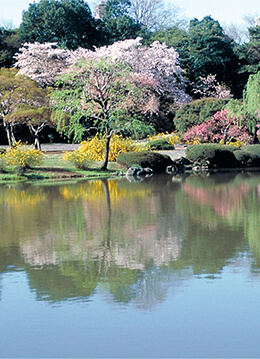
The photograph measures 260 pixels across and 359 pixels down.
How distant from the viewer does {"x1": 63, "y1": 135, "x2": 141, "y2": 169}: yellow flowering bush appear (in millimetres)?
24156

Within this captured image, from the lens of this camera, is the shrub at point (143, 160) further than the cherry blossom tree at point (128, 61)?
No

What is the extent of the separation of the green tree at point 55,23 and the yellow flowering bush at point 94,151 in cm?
1681

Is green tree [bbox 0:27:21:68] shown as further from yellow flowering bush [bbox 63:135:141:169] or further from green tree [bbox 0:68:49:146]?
yellow flowering bush [bbox 63:135:141:169]

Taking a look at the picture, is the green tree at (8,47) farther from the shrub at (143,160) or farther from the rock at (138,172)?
the rock at (138,172)

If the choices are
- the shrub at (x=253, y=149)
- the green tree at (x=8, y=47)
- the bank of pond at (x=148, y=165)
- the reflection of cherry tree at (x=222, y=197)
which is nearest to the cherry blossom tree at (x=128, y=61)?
the green tree at (x=8, y=47)

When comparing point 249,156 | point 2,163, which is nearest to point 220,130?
point 249,156

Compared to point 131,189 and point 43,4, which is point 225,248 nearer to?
point 131,189

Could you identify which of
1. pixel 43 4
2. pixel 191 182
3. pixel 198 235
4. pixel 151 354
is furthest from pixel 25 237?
pixel 43 4

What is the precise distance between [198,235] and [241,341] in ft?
15.7

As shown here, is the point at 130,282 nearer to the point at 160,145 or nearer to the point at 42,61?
the point at 160,145

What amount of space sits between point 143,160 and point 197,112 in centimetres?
1052

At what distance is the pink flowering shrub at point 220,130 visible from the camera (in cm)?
3303

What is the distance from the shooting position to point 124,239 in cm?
893

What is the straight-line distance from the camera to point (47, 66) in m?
38.7
